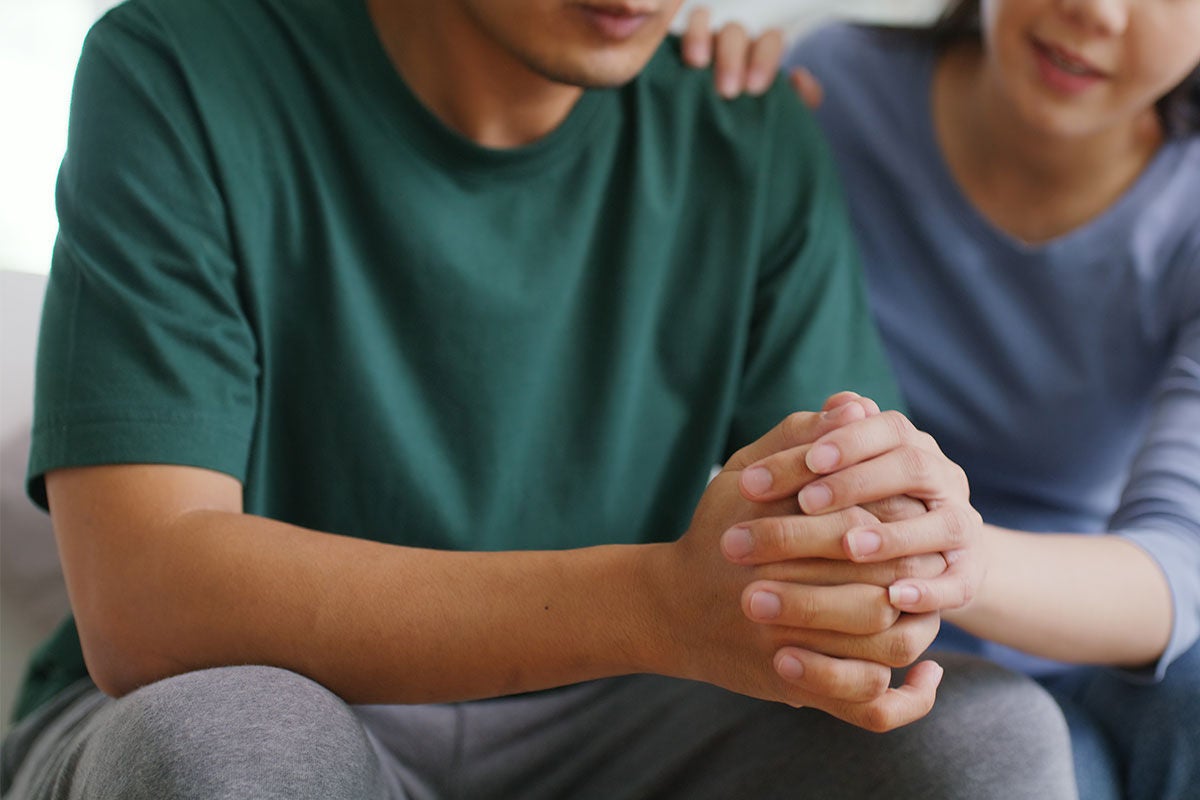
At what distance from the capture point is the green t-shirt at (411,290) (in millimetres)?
890

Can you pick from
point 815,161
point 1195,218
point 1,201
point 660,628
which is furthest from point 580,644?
point 1,201

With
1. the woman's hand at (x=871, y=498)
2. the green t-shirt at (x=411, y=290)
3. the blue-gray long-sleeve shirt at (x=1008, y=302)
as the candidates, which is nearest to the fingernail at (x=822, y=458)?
the woman's hand at (x=871, y=498)

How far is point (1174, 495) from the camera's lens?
3.56 ft

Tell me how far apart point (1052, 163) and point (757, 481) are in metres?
0.62

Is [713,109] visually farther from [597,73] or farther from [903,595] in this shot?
[903,595]

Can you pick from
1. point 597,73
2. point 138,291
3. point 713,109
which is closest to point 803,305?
point 713,109

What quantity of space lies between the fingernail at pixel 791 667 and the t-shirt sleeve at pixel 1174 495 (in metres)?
0.41

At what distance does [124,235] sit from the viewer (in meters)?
0.89

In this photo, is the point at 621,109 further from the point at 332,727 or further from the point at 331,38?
the point at 332,727

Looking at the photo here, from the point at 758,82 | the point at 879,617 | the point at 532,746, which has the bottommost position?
the point at 532,746

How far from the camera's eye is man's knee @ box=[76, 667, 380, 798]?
2.31ft

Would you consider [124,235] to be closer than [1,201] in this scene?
Yes

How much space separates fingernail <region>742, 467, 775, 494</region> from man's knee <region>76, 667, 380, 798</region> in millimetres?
299

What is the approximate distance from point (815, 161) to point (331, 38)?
0.45 m
